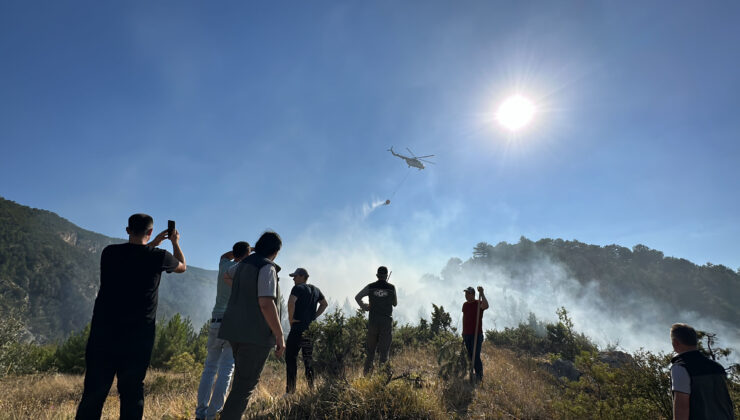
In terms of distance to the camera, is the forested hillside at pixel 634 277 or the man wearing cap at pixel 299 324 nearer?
the man wearing cap at pixel 299 324

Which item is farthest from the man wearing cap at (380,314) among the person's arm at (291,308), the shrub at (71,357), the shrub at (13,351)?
the shrub at (71,357)

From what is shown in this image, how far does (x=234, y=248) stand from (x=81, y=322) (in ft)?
305

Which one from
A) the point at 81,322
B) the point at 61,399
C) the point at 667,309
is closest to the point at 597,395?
the point at 61,399

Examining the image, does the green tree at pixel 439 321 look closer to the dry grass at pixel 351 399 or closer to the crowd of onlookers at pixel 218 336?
the dry grass at pixel 351 399

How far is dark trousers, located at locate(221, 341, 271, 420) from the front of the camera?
2.63 meters

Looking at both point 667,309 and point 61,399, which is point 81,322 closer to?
point 61,399

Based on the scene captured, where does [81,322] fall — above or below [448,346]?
below

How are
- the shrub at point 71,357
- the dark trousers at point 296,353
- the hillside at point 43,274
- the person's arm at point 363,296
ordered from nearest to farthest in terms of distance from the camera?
the dark trousers at point 296,353 < the person's arm at point 363,296 < the shrub at point 71,357 < the hillside at point 43,274

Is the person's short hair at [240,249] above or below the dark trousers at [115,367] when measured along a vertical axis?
above

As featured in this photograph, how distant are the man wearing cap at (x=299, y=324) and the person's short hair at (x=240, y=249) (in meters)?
1.01

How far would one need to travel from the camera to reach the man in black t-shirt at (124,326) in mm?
2387

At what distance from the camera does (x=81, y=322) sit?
222ft

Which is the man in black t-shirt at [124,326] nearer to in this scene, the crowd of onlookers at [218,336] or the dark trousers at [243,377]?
the crowd of onlookers at [218,336]

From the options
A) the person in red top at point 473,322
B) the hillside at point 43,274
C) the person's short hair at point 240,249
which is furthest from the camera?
the hillside at point 43,274
